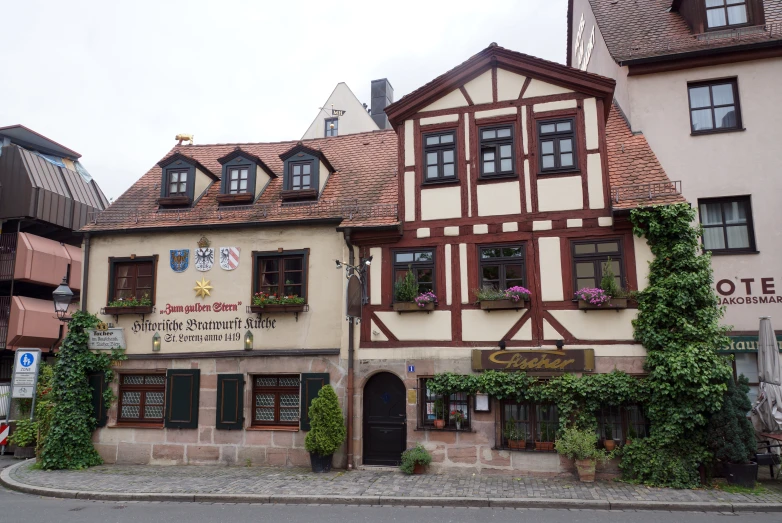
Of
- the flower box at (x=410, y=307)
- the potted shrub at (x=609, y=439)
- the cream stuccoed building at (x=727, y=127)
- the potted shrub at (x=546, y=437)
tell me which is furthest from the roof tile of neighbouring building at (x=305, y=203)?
the cream stuccoed building at (x=727, y=127)

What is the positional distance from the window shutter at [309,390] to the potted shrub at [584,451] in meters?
5.42

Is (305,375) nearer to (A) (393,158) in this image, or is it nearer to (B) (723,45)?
(A) (393,158)

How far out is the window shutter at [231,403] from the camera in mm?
15102

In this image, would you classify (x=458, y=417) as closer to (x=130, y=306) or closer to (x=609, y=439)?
(x=609, y=439)

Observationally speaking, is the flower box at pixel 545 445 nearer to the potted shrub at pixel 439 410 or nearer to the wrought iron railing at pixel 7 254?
the potted shrub at pixel 439 410

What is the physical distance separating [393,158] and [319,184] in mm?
2267

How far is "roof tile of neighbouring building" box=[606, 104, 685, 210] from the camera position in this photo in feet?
43.9

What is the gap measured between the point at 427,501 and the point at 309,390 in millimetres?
4497

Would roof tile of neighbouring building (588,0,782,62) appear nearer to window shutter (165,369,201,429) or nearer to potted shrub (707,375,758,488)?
potted shrub (707,375,758,488)

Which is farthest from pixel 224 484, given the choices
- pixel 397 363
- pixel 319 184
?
pixel 319 184

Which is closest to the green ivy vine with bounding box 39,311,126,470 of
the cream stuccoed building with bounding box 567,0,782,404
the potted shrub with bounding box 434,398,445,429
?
the potted shrub with bounding box 434,398,445,429

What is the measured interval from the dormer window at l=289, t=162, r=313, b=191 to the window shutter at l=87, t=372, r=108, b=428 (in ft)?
22.4

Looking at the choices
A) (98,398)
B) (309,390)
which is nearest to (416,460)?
(309,390)

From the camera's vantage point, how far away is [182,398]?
1552 cm
